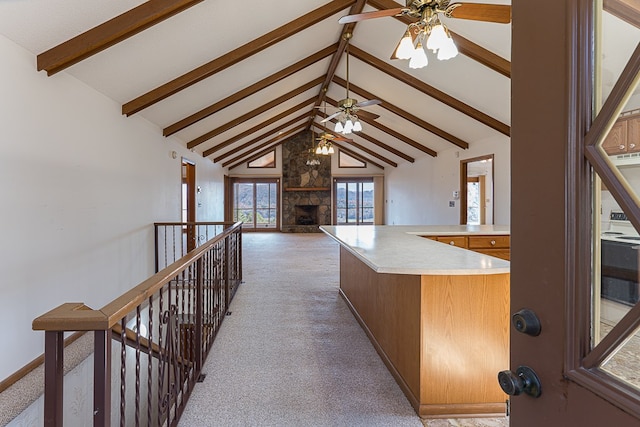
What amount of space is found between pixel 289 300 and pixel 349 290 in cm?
77

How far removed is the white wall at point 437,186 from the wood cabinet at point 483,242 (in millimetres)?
2779

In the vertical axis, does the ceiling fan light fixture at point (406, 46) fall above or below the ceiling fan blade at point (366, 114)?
below

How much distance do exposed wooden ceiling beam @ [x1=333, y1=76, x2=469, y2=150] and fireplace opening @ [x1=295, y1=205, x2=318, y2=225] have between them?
20.1ft

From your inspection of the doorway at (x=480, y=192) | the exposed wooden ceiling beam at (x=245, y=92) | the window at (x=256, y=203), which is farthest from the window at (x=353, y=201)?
the exposed wooden ceiling beam at (x=245, y=92)

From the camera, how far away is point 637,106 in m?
0.46

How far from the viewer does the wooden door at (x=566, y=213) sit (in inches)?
18.9

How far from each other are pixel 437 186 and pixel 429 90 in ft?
11.7

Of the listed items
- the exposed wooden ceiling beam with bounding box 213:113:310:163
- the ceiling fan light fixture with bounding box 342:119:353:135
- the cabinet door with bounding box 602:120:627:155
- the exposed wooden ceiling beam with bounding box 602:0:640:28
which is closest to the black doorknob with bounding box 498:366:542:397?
the cabinet door with bounding box 602:120:627:155

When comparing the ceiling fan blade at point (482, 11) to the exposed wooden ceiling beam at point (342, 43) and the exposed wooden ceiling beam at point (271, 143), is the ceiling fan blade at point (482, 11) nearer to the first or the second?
the exposed wooden ceiling beam at point (342, 43)

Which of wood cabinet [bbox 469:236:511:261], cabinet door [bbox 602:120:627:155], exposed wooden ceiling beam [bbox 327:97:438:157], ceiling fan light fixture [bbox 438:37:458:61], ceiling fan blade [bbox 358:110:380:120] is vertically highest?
exposed wooden ceiling beam [bbox 327:97:438:157]

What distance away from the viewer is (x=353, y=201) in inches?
515

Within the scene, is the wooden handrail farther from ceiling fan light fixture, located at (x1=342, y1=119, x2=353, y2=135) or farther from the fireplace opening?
the fireplace opening

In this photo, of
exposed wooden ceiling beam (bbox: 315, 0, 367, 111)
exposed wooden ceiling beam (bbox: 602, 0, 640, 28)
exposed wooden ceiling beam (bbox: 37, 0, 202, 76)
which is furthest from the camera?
exposed wooden ceiling beam (bbox: 315, 0, 367, 111)

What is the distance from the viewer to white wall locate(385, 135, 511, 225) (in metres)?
6.12
